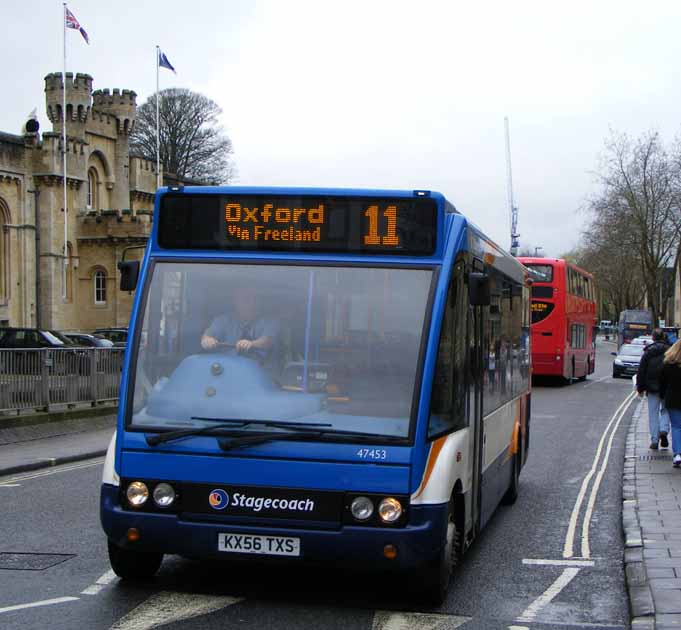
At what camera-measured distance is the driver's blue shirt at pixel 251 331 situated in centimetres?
664

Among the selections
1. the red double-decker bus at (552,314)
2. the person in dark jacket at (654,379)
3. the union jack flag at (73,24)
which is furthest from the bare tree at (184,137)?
the person in dark jacket at (654,379)

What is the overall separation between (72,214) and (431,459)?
5299 centimetres

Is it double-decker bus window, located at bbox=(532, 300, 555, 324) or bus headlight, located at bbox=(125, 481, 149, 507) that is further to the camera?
double-decker bus window, located at bbox=(532, 300, 555, 324)

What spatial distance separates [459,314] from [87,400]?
49.4 feet

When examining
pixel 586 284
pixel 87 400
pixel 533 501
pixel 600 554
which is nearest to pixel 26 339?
pixel 87 400

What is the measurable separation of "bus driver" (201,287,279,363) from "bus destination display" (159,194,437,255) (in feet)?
1.34

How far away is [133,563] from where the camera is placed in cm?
699

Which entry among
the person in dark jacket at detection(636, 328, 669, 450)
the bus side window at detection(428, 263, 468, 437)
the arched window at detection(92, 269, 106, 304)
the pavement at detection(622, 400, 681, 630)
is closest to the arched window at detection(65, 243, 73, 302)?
the arched window at detection(92, 269, 106, 304)

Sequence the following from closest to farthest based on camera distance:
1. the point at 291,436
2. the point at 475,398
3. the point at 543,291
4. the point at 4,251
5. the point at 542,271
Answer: the point at 291,436 < the point at 475,398 < the point at 542,271 < the point at 543,291 < the point at 4,251

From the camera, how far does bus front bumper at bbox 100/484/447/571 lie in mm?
6148

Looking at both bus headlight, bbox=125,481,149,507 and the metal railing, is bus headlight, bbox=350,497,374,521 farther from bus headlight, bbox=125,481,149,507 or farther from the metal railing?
the metal railing

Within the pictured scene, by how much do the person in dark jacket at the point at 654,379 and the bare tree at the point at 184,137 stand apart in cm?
6040

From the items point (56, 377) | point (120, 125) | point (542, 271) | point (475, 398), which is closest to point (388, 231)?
point (475, 398)

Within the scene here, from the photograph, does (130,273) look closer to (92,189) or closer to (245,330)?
(245,330)
